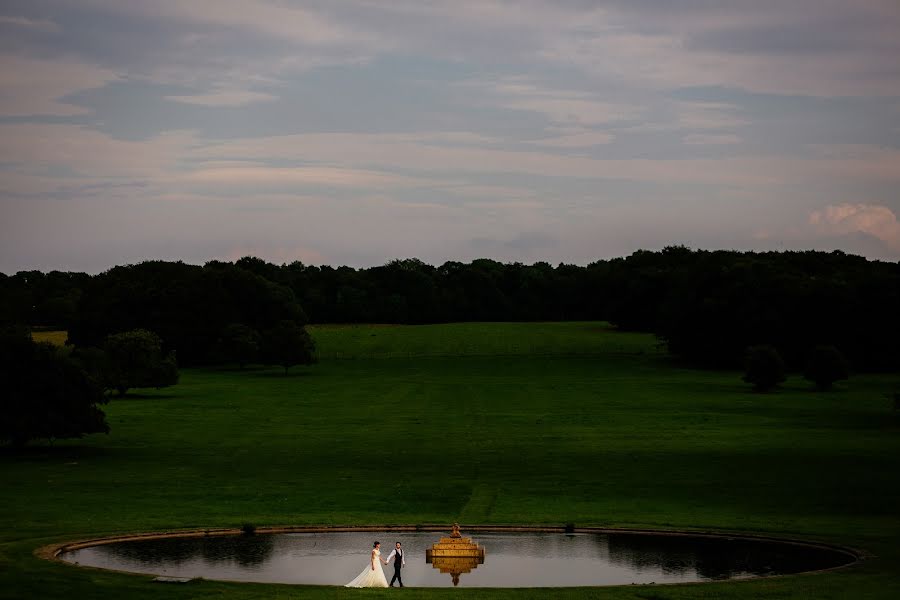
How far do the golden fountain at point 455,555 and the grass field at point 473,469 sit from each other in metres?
4.95

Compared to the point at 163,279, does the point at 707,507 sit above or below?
below

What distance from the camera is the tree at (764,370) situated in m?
126

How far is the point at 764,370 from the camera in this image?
12600 cm

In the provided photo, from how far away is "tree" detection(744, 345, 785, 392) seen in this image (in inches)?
4968

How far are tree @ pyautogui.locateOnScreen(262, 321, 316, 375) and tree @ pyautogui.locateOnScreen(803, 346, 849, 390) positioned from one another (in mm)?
60562

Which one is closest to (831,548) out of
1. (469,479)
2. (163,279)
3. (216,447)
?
(469,479)

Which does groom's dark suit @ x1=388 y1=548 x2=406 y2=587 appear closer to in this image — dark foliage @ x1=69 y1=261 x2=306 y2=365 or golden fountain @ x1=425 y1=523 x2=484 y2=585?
golden fountain @ x1=425 y1=523 x2=484 y2=585

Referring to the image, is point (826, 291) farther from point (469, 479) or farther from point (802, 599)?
point (802, 599)

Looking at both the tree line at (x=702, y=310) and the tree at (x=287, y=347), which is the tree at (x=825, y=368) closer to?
the tree line at (x=702, y=310)

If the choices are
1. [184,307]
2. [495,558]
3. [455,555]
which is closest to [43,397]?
[455,555]

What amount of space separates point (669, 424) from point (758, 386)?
35.7m

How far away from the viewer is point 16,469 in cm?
6888

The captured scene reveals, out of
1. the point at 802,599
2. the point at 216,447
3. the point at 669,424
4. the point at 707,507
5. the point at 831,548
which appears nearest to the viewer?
the point at 802,599

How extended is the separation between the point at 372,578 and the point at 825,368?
96.5m
